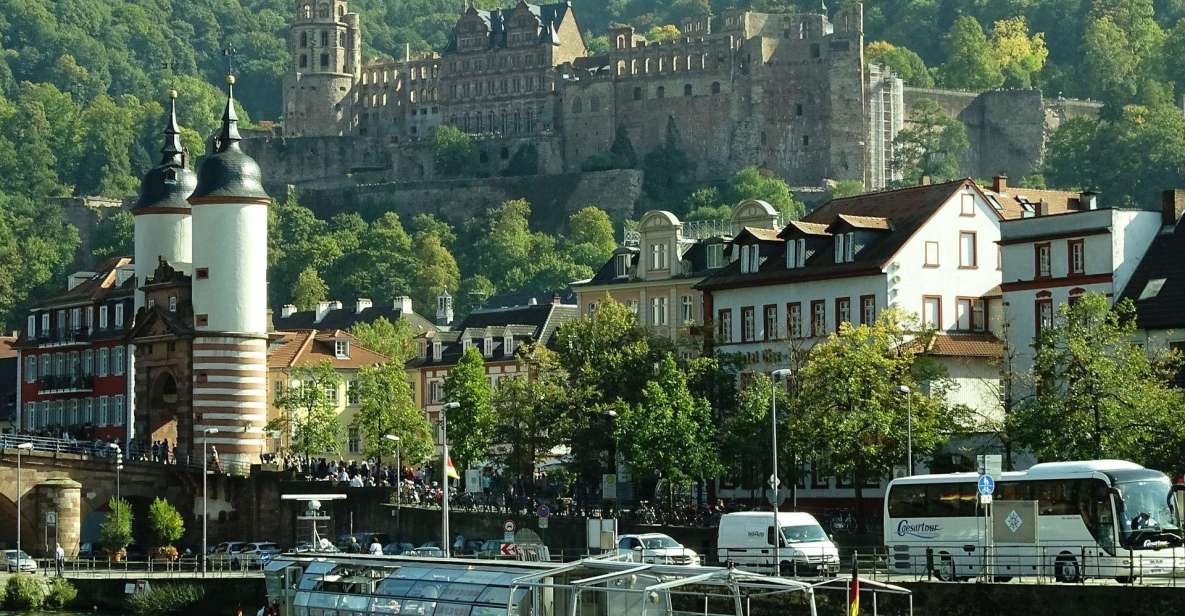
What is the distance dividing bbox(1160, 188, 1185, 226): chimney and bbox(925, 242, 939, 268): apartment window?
863 cm

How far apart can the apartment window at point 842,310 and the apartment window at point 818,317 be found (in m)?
0.55

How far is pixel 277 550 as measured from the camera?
90.9 metres

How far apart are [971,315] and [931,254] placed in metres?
2.67

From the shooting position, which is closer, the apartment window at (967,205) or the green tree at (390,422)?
the apartment window at (967,205)

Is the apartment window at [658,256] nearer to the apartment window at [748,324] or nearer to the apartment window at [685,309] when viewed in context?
the apartment window at [685,309]

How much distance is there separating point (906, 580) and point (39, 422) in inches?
2477

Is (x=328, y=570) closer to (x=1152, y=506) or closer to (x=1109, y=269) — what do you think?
(x=1152, y=506)

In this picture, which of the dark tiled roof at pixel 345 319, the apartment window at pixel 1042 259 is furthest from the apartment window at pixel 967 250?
the dark tiled roof at pixel 345 319

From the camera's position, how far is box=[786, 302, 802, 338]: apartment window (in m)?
91.6

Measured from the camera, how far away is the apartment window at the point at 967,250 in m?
90.2

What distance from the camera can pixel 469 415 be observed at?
10406 cm

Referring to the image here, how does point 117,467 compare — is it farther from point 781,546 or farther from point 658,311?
point 781,546

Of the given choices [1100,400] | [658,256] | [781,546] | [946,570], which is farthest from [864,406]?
[658,256]

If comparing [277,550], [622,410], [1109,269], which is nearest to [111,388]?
[277,550]
